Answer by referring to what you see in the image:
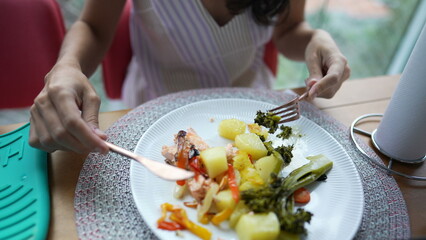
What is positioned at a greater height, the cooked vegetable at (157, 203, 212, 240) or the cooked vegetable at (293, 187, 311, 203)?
the cooked vegetable at (157, 203, 212, 240)

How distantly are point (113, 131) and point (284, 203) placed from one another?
0.59 metres

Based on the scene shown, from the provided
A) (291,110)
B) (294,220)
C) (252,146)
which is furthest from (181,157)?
(291,110)

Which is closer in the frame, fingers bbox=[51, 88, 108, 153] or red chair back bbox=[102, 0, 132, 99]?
fingers bbox=[51, 88, 108, 153]

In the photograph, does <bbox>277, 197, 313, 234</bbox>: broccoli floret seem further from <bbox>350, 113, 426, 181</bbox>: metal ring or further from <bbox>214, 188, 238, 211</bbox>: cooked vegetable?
<bbox>350, 113, 426, 181</bbox>: metal ring

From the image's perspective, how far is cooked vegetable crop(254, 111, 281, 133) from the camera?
1.01 metres

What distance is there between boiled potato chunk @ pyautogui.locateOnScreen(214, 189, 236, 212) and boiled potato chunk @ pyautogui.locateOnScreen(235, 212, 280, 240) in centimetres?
4

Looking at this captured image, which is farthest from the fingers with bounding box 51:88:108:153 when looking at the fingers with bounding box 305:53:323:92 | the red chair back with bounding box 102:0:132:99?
the red chair back with bounding box 102:0:132:99

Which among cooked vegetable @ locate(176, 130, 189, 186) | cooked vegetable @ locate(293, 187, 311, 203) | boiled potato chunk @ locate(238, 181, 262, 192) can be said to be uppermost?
cooked vegetable @ locate(176, 130, 189, 186)

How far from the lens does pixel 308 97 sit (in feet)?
3.25

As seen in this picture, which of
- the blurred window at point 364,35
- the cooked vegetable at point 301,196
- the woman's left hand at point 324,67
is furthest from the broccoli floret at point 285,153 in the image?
the blurred window at point 364,35

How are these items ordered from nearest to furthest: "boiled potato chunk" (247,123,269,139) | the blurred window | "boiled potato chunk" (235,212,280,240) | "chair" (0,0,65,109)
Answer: "boiled potato chunk" (235,212,280,240) → "boiled potato chunk" (247,123,269,139) → "chair" (0,0,65,109) → the blurred window

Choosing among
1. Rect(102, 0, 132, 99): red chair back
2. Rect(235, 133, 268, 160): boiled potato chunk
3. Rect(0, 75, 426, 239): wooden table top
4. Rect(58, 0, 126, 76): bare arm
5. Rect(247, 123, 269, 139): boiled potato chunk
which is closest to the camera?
Rect(0, 75, 426, 239): wooden table top

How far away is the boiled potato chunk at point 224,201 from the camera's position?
28.4 inches

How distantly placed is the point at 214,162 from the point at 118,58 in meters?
1.00
